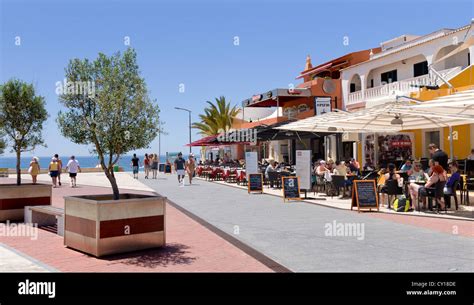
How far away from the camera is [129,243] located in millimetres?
7223

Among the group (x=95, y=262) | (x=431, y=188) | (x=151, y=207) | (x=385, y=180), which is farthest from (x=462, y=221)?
(x=95, y=262)

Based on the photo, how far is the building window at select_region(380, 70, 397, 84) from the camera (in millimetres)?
27266

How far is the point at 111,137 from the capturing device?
24.8 ft

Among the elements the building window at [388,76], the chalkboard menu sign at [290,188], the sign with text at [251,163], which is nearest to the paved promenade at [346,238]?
the chalkboard menu sign at [290,188]

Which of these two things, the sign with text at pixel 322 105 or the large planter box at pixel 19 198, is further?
the sign with text at pixel 322 105

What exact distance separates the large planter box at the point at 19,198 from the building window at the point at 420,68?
68.3 ft

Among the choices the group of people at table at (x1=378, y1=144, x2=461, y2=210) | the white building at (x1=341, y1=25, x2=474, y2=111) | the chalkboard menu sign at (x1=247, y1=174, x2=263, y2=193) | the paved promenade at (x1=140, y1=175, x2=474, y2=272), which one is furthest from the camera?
the white building at (x1=341, y1=25, x2=474, y2=111)

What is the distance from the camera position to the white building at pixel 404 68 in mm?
22125

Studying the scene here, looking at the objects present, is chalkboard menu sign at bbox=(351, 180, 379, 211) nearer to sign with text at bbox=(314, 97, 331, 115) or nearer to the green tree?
sign with text at bbox=(314, 97, 331, 115)

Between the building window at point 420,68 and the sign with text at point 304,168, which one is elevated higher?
the building window at point 420,68

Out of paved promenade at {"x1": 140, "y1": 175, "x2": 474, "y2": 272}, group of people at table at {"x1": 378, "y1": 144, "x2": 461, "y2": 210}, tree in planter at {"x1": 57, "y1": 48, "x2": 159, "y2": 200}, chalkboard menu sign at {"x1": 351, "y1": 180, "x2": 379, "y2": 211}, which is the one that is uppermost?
tree in planter at {"x1": 57, "y1": 48, "x2": 159, "y2": 200}

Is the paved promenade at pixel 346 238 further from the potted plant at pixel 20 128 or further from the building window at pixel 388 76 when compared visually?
the building window at pixel 388 76

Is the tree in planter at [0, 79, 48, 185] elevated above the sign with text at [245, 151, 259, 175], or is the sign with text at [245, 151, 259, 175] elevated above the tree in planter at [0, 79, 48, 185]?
the tree in planter at [0, 79, 48, 185]

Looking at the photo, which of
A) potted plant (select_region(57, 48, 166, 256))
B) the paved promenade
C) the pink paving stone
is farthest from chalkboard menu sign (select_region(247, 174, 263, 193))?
potted plant (select_region(57, 48, 166, 256))
